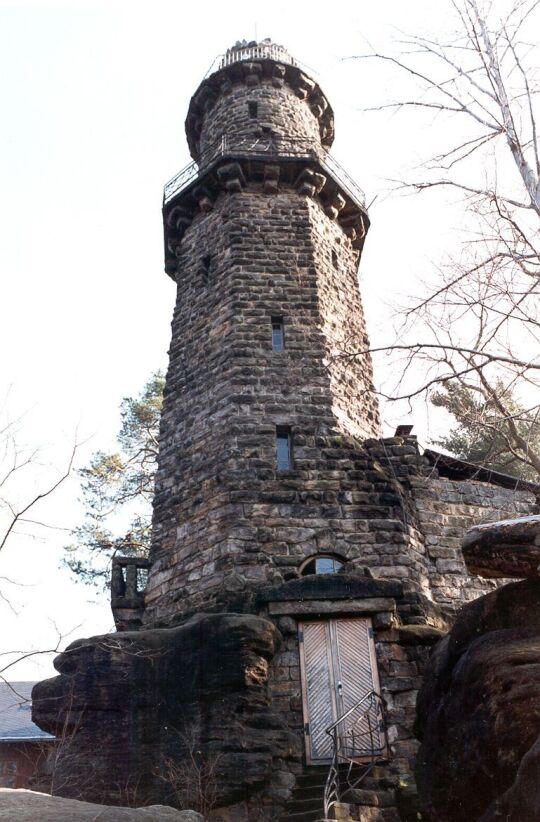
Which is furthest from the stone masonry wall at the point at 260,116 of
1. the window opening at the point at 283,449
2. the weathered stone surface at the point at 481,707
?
the weathered stone surface at the point at 481,707

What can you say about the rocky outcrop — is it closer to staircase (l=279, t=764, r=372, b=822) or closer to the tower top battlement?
staircase (l=279, t=764, r=372, b=822)

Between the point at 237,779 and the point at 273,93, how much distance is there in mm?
13773

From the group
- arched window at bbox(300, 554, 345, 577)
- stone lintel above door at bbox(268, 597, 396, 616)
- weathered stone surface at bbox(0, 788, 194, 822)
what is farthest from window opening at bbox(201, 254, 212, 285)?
weathered stone surface at bbox(0, 788, 194, 822)

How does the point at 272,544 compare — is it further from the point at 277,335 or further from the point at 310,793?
the point at 277,335

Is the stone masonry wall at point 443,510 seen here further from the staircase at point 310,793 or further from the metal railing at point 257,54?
the metal railing at point 257,54

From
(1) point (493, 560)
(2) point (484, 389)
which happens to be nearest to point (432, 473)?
(2) point (484, 389)

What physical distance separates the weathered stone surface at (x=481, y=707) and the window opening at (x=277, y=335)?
607cm

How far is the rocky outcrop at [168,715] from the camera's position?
8.00m

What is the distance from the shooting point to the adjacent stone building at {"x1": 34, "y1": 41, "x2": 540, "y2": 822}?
8.37m

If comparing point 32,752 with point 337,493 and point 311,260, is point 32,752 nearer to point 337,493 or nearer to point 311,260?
point 337,493

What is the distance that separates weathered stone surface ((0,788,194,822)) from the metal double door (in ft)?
15.9

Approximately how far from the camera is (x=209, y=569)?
1022 cm

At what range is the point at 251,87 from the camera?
52.9 ft

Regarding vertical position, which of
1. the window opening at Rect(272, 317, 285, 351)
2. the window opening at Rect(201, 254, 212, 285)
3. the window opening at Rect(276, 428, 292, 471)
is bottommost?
the window opening at Rect(276, 428, 292, 471)
